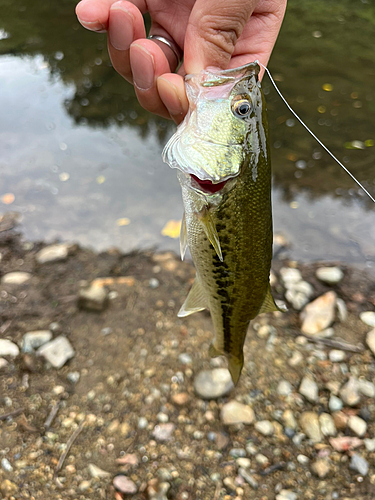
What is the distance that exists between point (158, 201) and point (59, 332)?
1987 millimetres

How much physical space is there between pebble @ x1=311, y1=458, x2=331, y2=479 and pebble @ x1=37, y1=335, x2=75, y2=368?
1956 millimetres

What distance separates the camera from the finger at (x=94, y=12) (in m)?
2.05

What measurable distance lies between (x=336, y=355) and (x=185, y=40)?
256 centimetres

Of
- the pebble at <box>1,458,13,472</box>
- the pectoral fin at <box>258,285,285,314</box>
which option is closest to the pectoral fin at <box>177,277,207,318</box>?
the pectoral fin at <box>258,285,285,314</box>

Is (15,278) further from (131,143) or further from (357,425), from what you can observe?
(357,425)

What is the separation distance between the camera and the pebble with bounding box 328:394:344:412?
9.24 ft

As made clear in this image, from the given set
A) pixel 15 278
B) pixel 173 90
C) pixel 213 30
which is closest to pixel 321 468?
pixel 173 90

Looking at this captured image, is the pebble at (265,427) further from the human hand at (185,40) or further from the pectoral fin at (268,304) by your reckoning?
the human hand at (185,40)

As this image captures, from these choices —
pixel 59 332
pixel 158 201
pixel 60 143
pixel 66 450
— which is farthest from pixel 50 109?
pixel 66 450

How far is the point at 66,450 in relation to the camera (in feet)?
8.44

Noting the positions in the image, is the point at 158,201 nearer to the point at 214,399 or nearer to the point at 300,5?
the point at 214,399

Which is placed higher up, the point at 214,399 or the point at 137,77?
the point at 137,77

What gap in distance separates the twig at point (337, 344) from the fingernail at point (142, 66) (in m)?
2.32

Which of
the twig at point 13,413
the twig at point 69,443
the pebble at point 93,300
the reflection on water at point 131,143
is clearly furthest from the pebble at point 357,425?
the twig at point 13,413
